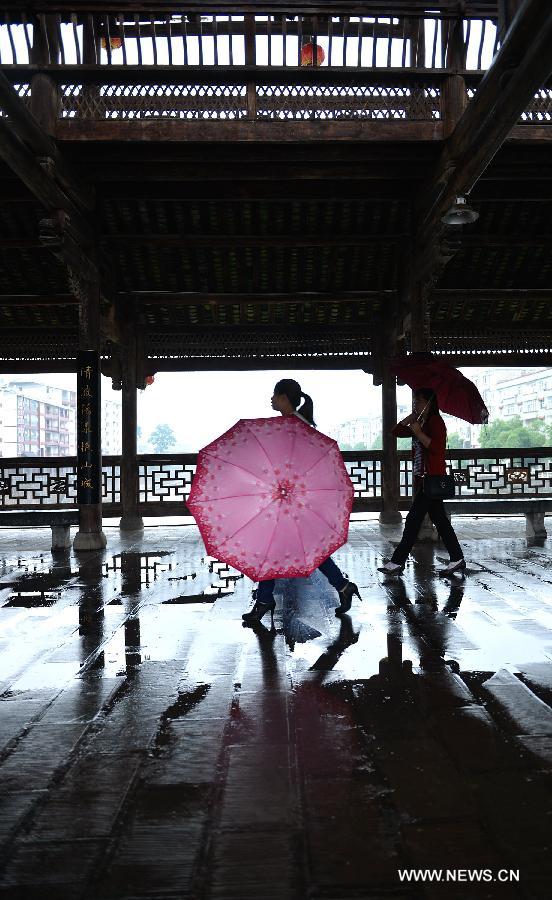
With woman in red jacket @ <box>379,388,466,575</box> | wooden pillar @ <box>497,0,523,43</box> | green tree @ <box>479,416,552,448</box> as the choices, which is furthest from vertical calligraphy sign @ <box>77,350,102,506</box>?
green tree @ <box>479,416,552,448</box>

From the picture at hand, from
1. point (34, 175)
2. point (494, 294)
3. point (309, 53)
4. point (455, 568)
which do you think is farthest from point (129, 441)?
point (455, 568)

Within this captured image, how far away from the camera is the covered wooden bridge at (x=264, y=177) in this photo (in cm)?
613

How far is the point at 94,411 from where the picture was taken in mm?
8203

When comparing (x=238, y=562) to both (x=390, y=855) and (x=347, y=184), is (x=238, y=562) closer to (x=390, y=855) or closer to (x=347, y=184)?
(x=390, y=855)

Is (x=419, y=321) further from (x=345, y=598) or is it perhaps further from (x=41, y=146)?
(x=345, y=598)

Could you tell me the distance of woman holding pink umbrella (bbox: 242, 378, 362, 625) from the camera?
14.0ft

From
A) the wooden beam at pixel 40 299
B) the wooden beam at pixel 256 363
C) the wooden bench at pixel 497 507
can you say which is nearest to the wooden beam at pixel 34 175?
the wooden beam at pixel 40 299

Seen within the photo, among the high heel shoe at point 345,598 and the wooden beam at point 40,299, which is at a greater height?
the wooden beam at point 40,299

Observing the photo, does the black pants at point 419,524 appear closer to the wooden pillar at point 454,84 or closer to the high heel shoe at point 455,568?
the high heel shoe at point 455,568

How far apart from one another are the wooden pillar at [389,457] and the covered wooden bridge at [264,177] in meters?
0.75

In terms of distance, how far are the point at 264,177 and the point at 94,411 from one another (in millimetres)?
3303

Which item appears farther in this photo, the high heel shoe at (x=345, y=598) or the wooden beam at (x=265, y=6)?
the wooden beam at (x=265, y=6)

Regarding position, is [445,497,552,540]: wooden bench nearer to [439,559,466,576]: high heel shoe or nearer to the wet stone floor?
[439,559,466,576]: high heel shoe

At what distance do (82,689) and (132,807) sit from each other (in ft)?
3.95
